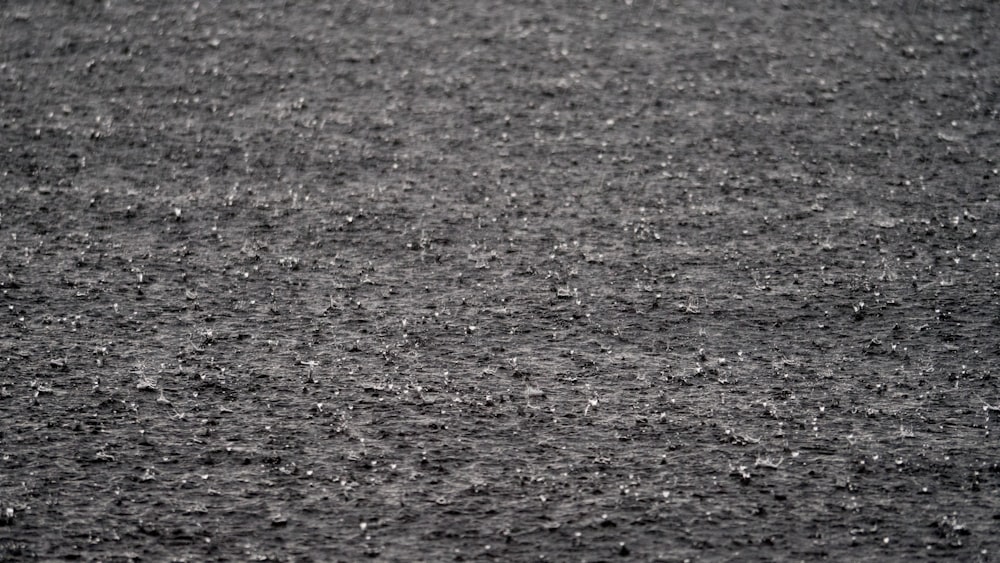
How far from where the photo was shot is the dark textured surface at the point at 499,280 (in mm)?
2285

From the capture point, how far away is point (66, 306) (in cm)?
291

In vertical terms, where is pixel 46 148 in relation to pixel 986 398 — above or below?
above

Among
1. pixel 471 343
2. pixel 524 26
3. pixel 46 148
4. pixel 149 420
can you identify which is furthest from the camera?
pixel 524 26

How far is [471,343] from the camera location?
2811 millimetres

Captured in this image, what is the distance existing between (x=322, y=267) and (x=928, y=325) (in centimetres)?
174

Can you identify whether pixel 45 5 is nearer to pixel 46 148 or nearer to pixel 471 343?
pixel 46 148

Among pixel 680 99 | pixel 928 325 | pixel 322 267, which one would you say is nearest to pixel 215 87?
pixel 322 267

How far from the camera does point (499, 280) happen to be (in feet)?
10.0

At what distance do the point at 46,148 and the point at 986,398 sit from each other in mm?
3066

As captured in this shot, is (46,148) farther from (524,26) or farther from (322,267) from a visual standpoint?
(524,26)

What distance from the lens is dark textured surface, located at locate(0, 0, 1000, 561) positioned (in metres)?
2.29

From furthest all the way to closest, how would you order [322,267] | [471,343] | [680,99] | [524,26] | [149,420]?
[524,26] < [680,99] < [322,267] < [471,343] < [149,420]

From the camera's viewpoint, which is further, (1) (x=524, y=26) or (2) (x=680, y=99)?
(1) (x=524, y=26)

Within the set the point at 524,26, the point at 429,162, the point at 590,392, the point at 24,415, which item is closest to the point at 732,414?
the point at 590,392
